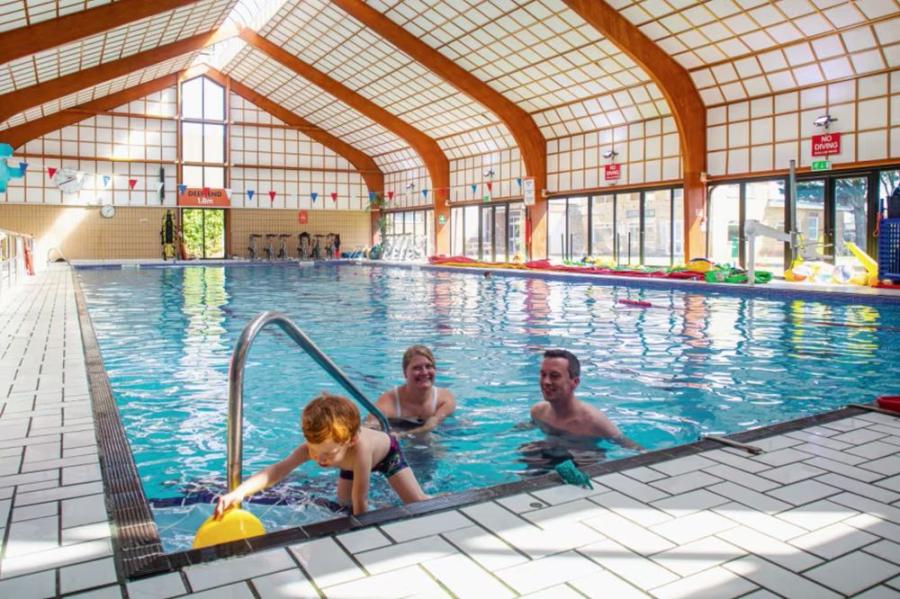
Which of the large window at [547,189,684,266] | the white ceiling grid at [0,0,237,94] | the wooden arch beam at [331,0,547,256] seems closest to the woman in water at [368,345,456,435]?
the white ceiling grid at [0,0,237,94]

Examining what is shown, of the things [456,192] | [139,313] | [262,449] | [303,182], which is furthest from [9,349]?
[303,182]

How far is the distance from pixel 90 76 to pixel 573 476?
2164 centimetres

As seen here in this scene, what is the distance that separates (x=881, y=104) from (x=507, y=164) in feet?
40.1

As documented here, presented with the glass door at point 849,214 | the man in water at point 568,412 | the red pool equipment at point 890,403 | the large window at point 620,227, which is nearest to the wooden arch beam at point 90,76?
the large window at point 620,227

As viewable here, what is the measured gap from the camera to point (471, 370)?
6.39 m

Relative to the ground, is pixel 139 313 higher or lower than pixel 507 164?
lower

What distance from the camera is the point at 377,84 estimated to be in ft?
77.6

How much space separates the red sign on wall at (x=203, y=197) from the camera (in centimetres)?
2819

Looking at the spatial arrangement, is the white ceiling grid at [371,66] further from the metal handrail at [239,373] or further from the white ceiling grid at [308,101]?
the metal handrail at [239,373]

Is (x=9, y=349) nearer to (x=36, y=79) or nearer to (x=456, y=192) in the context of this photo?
(x=36, y=79)

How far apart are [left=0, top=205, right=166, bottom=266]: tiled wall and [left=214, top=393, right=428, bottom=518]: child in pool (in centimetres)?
2631

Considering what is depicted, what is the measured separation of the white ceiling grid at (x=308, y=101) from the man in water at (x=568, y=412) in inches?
938

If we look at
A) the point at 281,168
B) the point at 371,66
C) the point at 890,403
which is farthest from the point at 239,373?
the point at 281,168

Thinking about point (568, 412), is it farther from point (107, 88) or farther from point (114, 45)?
point (107, 88)
